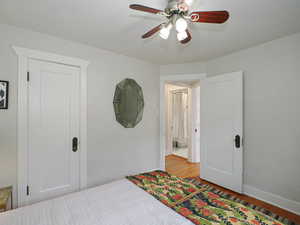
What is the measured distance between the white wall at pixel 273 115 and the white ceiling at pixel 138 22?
24cm

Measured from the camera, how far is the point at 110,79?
267 cm

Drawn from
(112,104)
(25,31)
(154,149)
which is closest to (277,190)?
(154,149)

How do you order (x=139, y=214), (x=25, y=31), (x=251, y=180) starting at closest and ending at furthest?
(x=139, y=214)
(x=25, y=31)
(x=251, y=180)

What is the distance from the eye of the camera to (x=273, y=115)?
223 centimetres

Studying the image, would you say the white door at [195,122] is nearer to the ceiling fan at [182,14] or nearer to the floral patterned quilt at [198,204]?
the floral patterned quilt at [198,204]

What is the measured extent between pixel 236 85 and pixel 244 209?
6.51ft

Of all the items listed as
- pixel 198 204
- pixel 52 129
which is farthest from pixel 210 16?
pixel 52 129

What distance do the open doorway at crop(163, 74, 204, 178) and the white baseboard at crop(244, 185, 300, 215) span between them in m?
1.02

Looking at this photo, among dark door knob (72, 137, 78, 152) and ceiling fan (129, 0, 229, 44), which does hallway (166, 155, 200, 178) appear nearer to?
dark door knob (72, 137, 78, 152)

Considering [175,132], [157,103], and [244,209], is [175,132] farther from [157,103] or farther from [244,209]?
[244,209]

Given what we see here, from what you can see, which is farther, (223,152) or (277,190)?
(223,152)

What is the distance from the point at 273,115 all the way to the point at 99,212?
2572 mm

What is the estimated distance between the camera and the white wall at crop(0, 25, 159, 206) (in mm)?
1839

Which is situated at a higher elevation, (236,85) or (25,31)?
(25,31)
